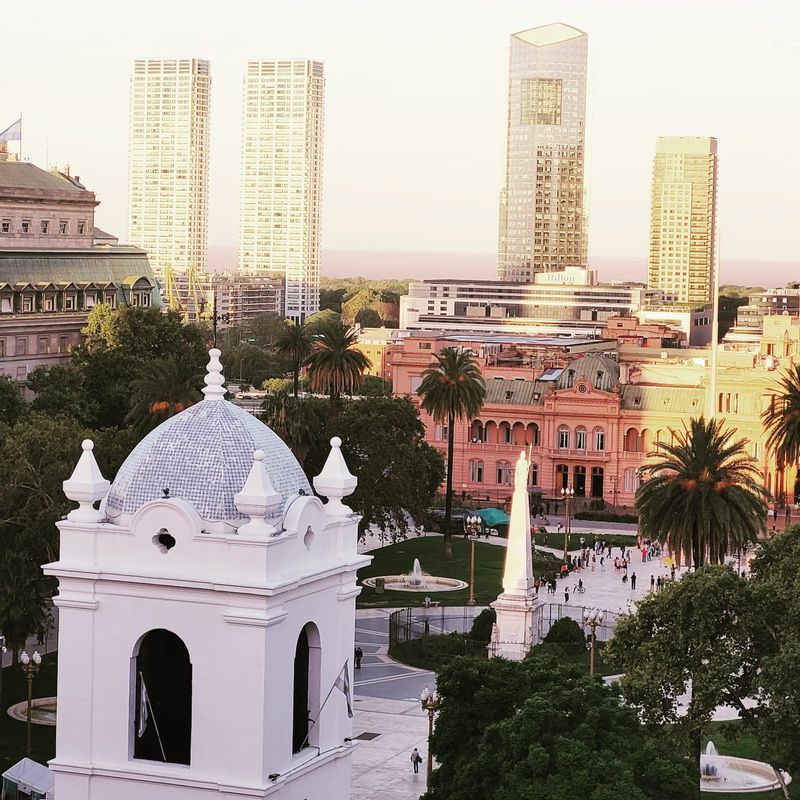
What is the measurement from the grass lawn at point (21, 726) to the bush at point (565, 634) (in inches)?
678

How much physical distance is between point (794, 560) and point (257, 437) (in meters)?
26.8

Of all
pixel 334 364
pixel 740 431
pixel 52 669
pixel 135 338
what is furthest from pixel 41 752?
pixel 740 431

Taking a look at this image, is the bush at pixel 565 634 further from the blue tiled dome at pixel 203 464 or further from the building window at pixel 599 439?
the building window at pixel 599 439

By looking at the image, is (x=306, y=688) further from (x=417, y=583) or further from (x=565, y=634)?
(x=417, y=583)

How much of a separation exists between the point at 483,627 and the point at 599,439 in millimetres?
64618

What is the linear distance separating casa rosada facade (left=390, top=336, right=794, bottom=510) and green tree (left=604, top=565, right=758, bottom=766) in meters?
86.3

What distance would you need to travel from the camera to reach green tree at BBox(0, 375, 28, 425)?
Answer: 89.4 m

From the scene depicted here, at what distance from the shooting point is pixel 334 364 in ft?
336

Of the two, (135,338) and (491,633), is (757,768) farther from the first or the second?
(135,338)

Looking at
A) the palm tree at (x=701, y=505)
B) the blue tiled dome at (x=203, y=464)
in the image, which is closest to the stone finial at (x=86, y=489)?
the blue tiled dome at (x=203, y=464)

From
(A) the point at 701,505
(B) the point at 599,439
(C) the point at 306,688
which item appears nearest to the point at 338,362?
(B) the point at 599,439

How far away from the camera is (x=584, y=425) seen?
133125mm

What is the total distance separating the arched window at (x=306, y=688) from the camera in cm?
2214

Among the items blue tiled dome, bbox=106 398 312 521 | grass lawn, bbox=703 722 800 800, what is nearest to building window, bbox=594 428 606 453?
grass lawn, bbox=703 722 800 800
